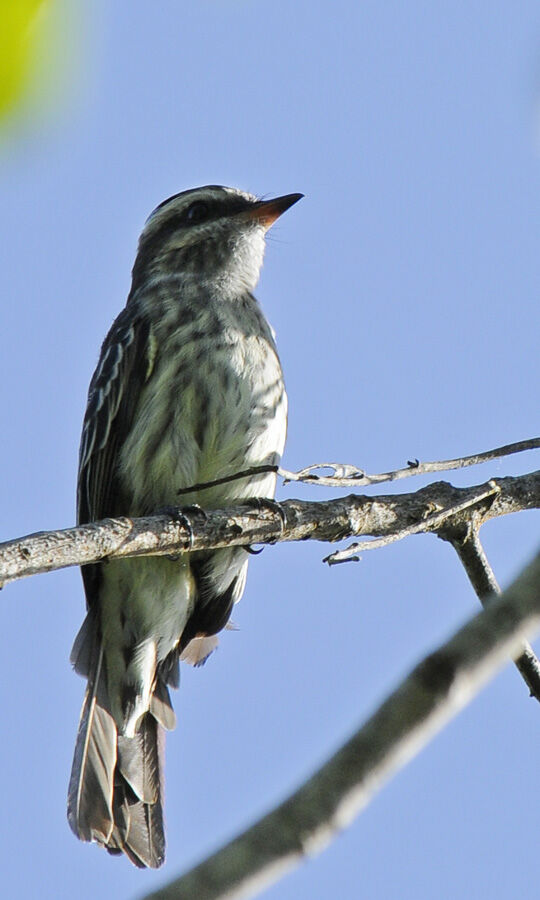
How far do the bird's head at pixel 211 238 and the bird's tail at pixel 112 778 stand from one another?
8.84ft

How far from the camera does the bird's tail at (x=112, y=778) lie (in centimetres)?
689

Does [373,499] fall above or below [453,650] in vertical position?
above

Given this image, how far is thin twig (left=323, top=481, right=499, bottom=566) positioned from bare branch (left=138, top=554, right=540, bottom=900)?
2175 millimetres

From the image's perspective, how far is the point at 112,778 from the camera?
7.11 meters

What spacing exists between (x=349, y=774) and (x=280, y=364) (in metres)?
6.23

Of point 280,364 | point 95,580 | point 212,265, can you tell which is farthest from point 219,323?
point 95,580

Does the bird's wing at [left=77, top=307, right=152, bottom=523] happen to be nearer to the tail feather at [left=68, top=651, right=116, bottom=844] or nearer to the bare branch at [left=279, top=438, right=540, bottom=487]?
the tail feather at [left=68, top=651, right=116, bottom=844]

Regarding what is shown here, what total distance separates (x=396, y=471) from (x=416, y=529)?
0.26 meters

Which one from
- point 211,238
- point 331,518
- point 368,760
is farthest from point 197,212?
point 368,760

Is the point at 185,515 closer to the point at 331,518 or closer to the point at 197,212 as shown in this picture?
the point at 331,518

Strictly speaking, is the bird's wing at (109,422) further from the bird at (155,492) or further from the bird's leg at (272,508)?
the bird's leg at (272,508)

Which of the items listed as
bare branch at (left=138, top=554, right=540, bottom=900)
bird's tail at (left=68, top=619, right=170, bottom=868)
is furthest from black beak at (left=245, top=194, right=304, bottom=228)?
bare branch at (left=138, top=554, right=540, bottom=900)

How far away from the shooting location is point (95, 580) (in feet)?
24.3

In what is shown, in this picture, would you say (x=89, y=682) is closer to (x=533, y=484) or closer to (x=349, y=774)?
(x=533, y=484)
